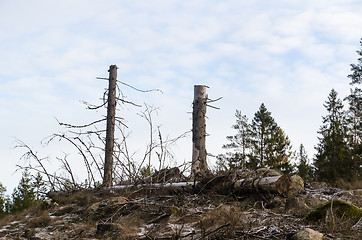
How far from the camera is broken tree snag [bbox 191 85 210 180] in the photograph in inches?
585

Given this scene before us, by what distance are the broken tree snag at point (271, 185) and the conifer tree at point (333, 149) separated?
63.2ft

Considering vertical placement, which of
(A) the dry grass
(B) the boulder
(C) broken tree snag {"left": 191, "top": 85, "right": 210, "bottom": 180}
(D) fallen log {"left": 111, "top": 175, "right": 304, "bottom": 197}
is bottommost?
(A) the dry grass

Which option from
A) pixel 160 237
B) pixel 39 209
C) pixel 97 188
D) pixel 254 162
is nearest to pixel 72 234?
pixel 160 237

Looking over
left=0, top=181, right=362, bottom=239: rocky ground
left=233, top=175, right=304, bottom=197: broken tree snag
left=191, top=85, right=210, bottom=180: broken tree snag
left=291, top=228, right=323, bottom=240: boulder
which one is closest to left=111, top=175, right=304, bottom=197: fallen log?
left=233, top=175, right=304, bottom=197: broken tree snag

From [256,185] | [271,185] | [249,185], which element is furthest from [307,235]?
[249,185]

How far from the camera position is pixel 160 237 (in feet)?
23.5

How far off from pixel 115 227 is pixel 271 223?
330cm

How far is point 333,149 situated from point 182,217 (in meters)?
26.0

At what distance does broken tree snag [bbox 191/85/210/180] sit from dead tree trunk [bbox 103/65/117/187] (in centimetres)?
317

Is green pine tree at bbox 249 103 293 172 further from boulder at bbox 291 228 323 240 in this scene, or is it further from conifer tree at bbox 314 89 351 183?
boulder at bbox 291 228 323 240

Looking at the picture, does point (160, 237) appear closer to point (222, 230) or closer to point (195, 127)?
point (222, 230)

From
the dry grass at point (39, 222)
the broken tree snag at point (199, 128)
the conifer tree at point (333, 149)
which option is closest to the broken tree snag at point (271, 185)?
the broken tree snag at point (199, 128)

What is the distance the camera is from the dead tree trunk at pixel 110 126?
14.4 metres

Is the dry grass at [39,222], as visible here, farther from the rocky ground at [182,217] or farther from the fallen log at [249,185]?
the fallen log at [249,185]
